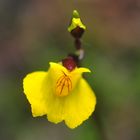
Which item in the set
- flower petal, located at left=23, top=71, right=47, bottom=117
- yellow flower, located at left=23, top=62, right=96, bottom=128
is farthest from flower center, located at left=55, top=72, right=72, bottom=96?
flower petal, located at left=23, top=71, right=47, bottom=117

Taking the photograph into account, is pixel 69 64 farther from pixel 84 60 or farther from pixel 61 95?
pixel 84 60

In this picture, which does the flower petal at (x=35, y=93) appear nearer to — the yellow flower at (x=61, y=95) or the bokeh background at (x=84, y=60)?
the yellow flower at (x=61, y=95)

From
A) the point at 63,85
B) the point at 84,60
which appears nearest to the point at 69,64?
the point at 63,85

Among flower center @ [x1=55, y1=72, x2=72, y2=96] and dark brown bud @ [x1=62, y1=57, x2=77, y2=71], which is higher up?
dark brown bud @ [x1=62, y1=57, x2=77, y2=71]

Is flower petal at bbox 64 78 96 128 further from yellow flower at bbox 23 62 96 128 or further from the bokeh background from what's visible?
the bokeh background

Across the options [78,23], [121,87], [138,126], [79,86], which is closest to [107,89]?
[121,87]

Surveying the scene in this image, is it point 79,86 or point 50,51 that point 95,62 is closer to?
point 50,51

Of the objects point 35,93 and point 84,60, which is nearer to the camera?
point 35,93
